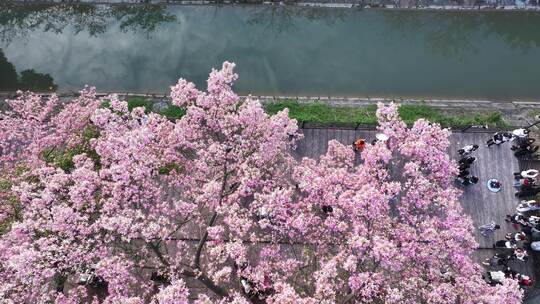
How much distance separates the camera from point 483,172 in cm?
2127

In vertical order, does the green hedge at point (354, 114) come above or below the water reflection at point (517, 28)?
below

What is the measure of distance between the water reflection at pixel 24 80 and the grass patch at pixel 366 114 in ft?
46.5

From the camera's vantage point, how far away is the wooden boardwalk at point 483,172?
19.8m

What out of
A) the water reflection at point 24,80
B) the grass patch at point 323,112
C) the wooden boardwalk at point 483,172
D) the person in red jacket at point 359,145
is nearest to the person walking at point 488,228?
the wooden boardwalk at point 483,172

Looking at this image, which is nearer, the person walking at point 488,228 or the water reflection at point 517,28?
the person walking at point 488,228

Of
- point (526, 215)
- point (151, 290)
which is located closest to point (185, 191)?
point (151, 290)

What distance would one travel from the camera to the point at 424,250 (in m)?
15.8

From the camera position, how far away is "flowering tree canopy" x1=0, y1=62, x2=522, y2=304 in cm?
1503

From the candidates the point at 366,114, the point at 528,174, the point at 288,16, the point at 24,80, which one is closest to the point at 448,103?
the point at 366,114

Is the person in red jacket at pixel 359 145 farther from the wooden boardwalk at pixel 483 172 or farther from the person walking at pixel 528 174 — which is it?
the person walking at pixel 528 174

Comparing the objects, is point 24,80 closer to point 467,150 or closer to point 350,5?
point 350,5

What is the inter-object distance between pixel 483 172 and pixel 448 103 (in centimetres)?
560

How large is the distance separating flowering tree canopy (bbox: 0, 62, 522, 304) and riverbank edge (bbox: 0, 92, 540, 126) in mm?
5165

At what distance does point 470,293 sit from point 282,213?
293 inches
